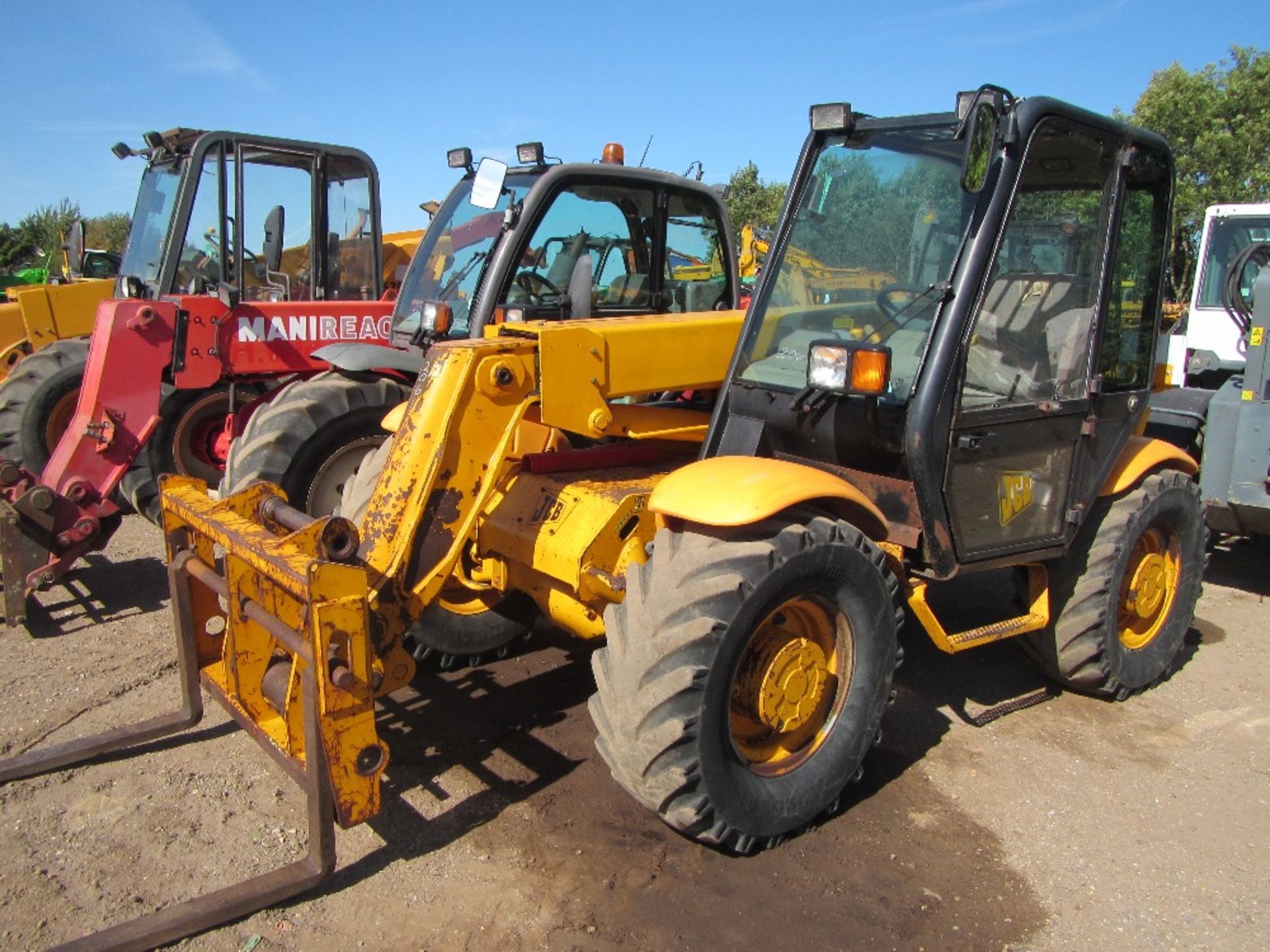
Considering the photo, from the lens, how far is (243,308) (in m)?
6.89

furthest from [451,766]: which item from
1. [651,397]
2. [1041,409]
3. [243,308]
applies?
[243,308]

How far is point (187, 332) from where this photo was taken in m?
6.68

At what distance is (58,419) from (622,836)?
645 cm

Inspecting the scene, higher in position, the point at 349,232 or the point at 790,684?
the point at 349,232

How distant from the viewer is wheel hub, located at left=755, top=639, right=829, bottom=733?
11.3 feet

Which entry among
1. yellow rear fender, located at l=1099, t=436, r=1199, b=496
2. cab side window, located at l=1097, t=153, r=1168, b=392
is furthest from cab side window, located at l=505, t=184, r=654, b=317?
yellow rear fender, located at l=1099, t=436, r=1199, b=496

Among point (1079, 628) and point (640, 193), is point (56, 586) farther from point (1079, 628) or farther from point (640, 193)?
point (1079, 628)

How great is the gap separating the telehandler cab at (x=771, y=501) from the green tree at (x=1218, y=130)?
18017mm

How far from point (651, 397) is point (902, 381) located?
144 cm

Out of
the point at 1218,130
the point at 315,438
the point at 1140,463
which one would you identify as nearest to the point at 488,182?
the point at 315,438

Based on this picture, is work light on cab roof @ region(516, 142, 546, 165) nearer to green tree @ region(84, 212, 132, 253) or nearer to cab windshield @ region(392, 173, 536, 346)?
cab windshield @ region(392, 173, 536, 346)

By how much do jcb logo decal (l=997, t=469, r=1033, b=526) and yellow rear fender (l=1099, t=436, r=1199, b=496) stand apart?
22.0 inches

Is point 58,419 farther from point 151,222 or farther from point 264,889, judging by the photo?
point 264,889

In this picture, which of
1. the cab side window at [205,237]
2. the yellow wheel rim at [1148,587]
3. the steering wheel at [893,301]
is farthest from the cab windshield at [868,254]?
the cab side window at [205,237]
